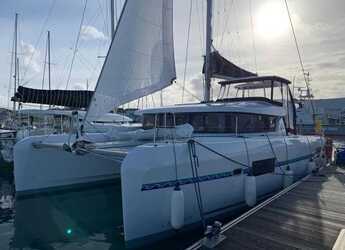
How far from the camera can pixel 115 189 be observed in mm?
8734

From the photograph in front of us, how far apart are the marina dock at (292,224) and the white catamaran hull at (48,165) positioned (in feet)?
11.6

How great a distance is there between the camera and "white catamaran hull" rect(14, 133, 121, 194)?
723cm

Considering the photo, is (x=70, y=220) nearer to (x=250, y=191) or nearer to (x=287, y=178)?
(x=250, y=191)

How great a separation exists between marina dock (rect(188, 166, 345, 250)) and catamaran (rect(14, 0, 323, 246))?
1.84 feet

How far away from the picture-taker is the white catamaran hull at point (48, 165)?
285 inches

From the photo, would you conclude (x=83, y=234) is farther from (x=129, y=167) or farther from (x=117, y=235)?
(x=129, y=167)

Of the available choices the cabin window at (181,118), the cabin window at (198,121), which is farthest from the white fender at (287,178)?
the cabin window at (181,118)

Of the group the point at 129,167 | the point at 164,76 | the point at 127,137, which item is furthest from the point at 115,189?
the point at 129,167

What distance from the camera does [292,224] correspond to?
4648 mm

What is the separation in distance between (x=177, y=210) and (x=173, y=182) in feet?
1.42

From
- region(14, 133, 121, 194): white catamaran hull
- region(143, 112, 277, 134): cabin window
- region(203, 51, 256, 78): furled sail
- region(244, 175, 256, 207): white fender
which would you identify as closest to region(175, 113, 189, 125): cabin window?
region(143, 112, 277, 134): cabin window

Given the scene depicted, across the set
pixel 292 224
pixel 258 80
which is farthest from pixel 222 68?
pixel 292 224

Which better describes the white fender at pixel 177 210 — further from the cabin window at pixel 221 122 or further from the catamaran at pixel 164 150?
the cabin window at pixel 221 122

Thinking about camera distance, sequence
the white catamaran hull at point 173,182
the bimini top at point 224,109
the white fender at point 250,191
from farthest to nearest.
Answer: the bimini top at point 224,109 < the white fender at point 250,191 < the white catamaran hull at point 173,182
